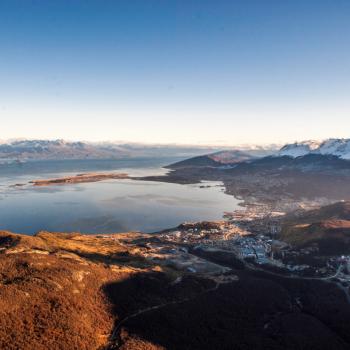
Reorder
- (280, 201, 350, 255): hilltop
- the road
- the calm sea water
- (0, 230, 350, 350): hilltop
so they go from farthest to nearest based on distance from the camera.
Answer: the calm sea water, (280, 201, 350, 255): hilltop, (0, 230, 350, 350): hilltop, the road

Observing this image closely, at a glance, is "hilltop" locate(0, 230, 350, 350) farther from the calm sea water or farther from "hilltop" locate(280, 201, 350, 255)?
the calm sea water

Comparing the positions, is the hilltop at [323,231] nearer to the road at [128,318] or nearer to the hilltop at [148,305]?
the hilltop at [148,305]

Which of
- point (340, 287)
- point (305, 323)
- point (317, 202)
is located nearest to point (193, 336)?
point (305, 323)

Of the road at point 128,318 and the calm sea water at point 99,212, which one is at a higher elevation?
the road at point 128,318

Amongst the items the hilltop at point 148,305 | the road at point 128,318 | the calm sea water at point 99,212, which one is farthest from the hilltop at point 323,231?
the road at point 128,318

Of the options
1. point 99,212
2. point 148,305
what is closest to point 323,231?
point 148,305

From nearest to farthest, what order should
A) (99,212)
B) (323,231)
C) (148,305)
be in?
(148,305) → (323,231) → (99,212)

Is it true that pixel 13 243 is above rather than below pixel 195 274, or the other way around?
above

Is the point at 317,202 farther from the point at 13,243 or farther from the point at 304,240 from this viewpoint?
the point at 13,243

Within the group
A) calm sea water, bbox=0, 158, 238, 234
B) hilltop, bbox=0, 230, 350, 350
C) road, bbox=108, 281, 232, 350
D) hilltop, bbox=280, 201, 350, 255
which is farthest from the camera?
calm sea water, bbox=0, 158, 238, 234

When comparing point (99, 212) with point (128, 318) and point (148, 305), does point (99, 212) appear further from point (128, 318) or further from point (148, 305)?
point (128, 318)

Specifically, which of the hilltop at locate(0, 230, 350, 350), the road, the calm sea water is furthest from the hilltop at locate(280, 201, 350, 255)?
the road
